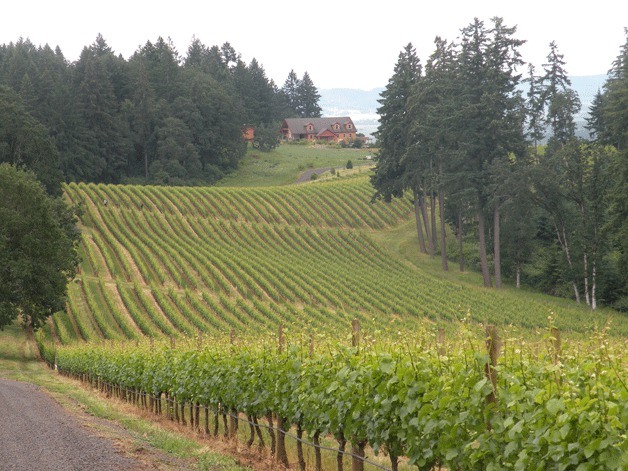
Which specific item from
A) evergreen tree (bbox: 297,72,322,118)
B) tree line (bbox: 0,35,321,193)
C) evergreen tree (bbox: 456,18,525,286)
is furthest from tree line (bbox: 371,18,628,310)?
evergreen tree (bbox: 297,72,322,118)

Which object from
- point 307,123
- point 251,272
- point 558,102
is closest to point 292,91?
point 307,123

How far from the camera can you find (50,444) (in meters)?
13.5

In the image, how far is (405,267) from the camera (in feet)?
207

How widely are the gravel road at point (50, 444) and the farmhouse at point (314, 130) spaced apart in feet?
481

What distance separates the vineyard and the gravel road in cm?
279

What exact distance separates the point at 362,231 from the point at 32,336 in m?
35.3

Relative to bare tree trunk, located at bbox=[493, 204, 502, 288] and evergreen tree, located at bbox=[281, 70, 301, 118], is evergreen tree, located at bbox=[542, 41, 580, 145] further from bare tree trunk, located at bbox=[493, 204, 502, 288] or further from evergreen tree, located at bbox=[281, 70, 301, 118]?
evergreen tree, located at bbox=[281, 70, 301, 118]

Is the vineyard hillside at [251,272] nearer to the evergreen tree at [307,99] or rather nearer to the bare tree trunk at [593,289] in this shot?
the bare tree trunk at [593,289]

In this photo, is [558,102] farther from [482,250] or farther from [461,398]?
[461,398]

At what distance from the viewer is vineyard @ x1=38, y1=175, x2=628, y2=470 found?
6883 millimetres

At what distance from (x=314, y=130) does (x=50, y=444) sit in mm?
156254

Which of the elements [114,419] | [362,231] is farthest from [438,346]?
[362,231]

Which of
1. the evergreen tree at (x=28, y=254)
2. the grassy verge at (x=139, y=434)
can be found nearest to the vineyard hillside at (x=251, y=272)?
the evergreen tree at (x=28, y=254)

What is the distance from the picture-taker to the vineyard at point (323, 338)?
688 centimetres
